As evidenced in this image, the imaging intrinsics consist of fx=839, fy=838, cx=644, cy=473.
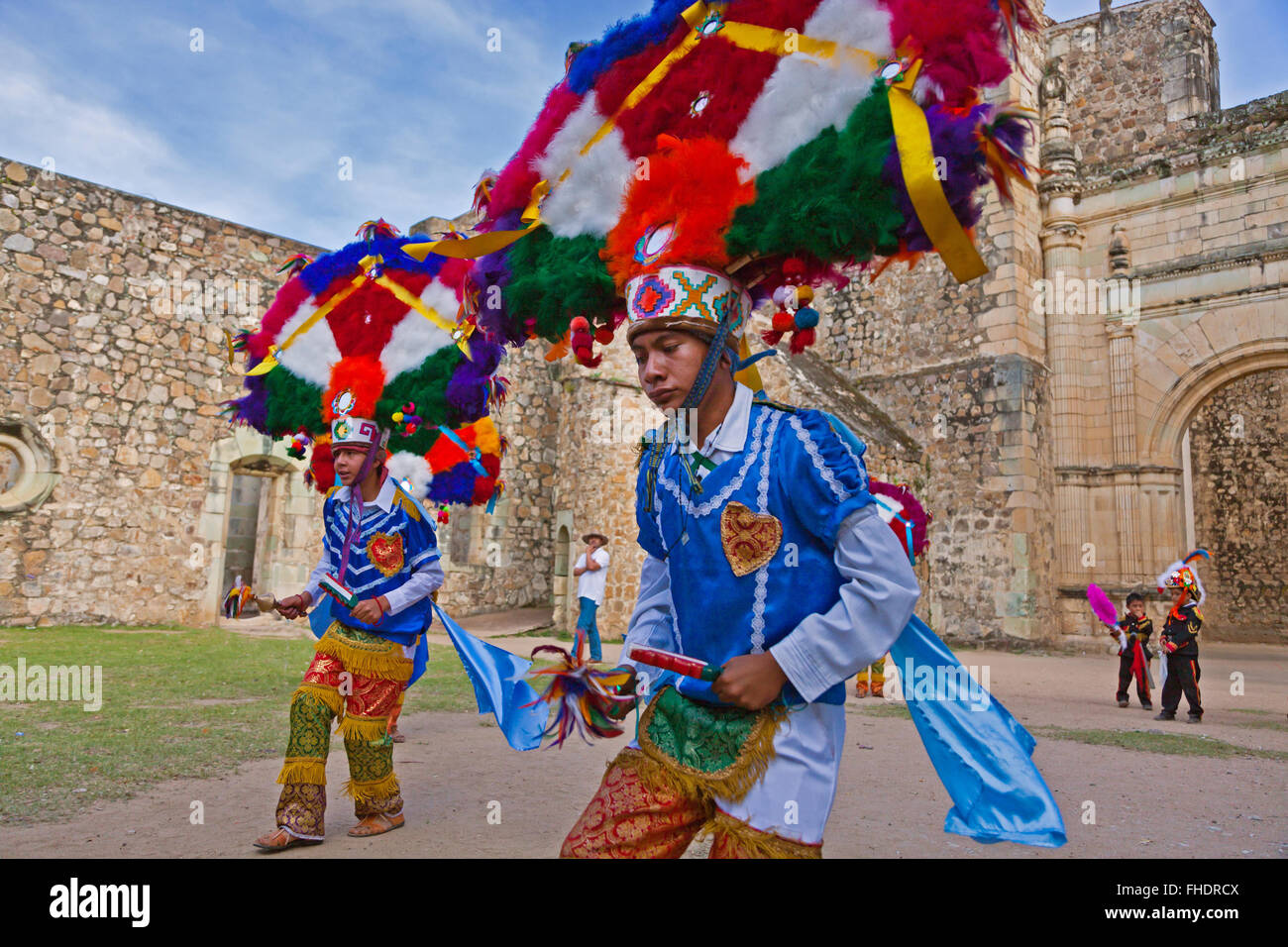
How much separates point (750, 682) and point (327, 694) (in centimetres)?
268

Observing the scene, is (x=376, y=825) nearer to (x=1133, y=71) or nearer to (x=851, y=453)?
(x=851, y=453)

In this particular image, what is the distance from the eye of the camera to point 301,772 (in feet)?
11.9

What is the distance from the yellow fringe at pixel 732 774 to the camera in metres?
1.84

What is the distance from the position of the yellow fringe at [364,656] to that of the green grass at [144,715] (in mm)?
1445

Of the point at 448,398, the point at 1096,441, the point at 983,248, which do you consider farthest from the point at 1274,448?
the point at 448,398

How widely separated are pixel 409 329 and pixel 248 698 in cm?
472

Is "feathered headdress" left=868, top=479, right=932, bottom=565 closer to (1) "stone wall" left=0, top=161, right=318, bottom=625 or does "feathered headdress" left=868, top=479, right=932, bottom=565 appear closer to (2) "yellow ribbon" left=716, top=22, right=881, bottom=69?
(2) "yellow ribbon" left=716, top=22, right=881, bottom=69

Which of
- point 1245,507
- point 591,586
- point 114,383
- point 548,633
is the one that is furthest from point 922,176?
point 1245,507

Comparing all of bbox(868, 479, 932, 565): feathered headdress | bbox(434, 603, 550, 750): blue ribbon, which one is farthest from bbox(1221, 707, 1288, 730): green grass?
bbox(434, 603, 550, 750): blue ribbon

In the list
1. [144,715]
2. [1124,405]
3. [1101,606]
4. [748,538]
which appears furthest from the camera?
[1124,405]

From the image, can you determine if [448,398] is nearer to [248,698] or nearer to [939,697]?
[939,697]

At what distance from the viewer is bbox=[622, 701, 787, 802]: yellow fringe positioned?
1840mm

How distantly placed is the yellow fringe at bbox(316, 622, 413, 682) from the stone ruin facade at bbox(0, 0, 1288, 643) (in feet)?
31.5

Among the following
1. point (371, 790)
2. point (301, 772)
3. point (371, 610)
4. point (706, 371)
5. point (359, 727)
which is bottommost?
point (371, 790)
